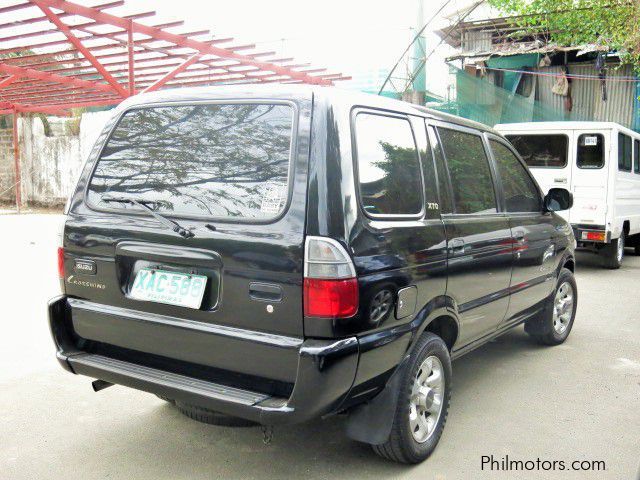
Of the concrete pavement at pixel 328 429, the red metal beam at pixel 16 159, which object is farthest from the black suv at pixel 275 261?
the red metal beam at pixel 16 159

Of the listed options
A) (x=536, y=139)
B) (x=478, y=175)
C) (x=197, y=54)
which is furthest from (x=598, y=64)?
(x=478, y=175)

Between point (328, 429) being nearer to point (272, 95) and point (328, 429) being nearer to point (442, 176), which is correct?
point (442, 176)

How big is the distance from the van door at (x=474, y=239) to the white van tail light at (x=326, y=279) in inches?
36.5

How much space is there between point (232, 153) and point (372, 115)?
0.70 meters

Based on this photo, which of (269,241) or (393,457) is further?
(393,457)

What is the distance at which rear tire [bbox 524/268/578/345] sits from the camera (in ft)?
16.0

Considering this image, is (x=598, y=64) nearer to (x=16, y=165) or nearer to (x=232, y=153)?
(x=232, y=153)

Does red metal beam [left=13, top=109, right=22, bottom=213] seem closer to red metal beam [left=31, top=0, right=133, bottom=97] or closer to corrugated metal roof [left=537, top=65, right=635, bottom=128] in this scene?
red metal beam [left=31, top=0, right=133, bottom=97]

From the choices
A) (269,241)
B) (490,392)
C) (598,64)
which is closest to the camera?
(269,241)

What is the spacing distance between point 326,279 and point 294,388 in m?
0.46

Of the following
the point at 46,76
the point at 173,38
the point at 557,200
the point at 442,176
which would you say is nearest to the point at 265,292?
the point at 442,176

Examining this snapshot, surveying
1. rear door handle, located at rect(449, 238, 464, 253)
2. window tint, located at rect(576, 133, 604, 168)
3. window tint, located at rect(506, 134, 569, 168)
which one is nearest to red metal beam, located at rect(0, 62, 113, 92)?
window tint, located at rect(506, 134, 569, 168)

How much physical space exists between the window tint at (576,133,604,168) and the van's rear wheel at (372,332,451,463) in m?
6.55

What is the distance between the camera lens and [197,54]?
1109cm
